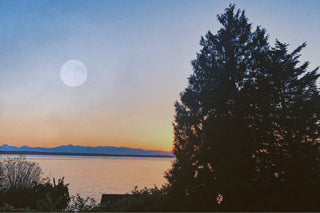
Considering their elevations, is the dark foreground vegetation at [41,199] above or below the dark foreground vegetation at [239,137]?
below

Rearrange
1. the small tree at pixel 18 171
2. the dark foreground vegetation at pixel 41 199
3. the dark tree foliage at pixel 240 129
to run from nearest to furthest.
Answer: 1. the dark foreground vegetation at pixel 41 199
2. the dark tree foliage at pixel 240 129
3. the small tree at pixel 18 171

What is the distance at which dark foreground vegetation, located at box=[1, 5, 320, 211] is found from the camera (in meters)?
14.9

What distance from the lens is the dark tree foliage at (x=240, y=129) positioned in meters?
15.6

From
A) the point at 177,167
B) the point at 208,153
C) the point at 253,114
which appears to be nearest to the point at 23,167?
the point at 177,167

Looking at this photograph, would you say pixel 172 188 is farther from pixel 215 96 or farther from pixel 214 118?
pixel 215 96

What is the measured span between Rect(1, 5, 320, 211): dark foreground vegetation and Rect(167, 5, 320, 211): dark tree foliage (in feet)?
0.21

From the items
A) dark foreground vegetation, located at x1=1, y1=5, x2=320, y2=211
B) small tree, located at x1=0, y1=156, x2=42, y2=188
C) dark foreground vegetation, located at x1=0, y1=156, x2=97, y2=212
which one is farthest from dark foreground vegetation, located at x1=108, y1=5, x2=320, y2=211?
small tree, located at x1=0, y1=156, x2=42, y2=188

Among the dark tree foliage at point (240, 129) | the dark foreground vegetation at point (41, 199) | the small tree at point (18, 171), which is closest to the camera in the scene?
the dark foreground vegetation at point (41, 199)

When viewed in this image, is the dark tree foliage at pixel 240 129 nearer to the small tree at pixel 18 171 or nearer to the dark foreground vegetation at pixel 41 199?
the dark foreground vegetation at pixel 41 199

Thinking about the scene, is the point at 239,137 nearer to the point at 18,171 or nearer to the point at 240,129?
the point at 240,129

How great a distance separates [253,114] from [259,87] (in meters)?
2.61

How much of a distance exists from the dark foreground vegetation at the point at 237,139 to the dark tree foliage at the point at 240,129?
0.07 meters

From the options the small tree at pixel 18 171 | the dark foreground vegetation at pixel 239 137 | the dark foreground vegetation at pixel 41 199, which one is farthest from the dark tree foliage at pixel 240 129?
the small tree at pixel 18 171

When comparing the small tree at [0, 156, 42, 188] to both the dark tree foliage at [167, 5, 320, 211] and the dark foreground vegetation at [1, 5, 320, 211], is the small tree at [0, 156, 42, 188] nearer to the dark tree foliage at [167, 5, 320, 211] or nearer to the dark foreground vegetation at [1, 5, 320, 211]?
the dark foreground vegetation at [1, 5, 320, 211]
